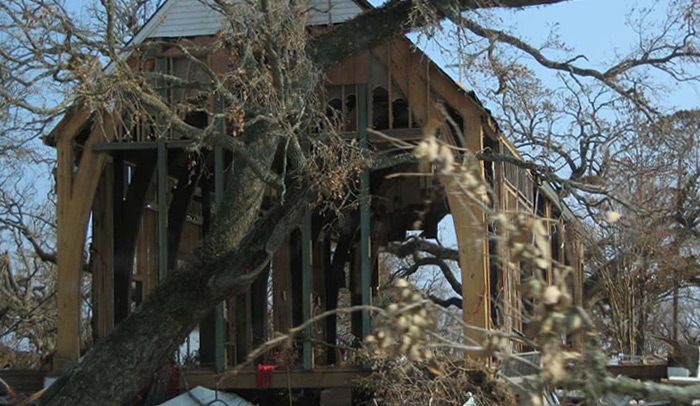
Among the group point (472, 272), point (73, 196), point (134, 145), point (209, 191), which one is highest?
point (134, 145)

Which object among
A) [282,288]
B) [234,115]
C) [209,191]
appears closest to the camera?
[234,115]

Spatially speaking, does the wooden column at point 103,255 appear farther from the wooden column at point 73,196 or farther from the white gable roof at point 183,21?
the white gable roof at point 183,21

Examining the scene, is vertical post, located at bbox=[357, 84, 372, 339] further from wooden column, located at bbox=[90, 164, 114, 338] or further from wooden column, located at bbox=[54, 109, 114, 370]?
wooden column, located at bbox=[90, 164, 114, 338]

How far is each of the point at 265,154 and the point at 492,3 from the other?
11.7ft

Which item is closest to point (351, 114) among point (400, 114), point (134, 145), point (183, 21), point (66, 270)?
point (400, 114)

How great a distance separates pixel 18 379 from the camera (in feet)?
49.2

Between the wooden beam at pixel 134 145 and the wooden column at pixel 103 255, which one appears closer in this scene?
the wooden beam at pixel 134 145

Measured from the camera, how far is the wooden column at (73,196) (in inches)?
571

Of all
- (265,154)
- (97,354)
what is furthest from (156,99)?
(97,354)

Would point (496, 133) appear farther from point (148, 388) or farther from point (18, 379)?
point (18, 379)

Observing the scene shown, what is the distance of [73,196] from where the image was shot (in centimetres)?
1462

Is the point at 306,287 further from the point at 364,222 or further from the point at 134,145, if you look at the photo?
the point at 134,145

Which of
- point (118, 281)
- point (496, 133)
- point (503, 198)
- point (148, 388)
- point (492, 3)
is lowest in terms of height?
point (148, 388)

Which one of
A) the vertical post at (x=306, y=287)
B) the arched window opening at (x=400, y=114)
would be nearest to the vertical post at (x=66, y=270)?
the vertical post at (x=306, y=287)
